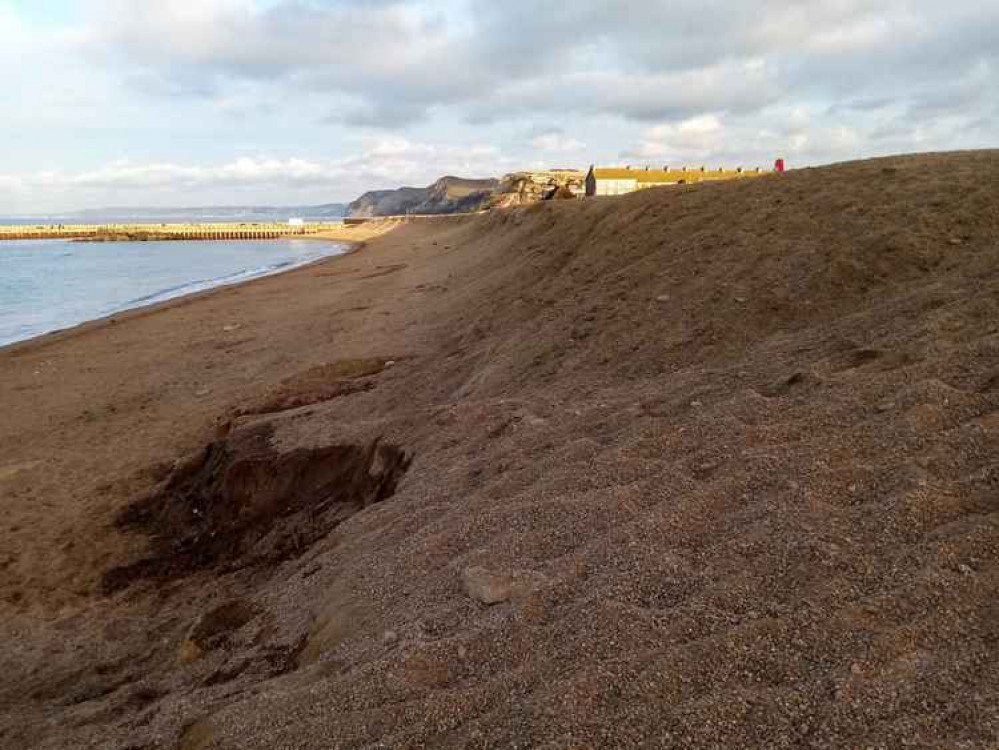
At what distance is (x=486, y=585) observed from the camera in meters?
3.67

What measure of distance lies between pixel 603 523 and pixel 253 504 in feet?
16.7

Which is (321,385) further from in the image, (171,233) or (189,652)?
(171,233)

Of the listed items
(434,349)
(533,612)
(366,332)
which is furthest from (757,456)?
(366,332)

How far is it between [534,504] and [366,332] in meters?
11.5

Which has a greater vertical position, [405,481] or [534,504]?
[534,504]

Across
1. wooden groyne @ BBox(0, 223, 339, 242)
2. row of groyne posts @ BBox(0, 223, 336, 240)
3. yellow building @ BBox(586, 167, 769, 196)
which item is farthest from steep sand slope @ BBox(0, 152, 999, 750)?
row of groyne posts @ BBox(0, 223, 336, 240)

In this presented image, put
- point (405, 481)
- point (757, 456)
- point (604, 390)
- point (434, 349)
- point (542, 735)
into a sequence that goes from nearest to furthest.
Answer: point (542, 735) < point (757, 456) < point (405, 481) < point (604, 390) < point (434, 349)

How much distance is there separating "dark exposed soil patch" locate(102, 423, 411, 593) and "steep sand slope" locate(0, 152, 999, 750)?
0.14 feet

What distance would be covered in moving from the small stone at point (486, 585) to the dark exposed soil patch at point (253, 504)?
104 inches

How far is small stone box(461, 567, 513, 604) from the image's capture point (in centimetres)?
358

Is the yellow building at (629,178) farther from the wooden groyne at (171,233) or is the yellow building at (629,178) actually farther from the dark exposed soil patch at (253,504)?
the wooden groyne at (171,233)

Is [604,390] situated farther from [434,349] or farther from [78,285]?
[78,285]

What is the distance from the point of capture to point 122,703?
4.40 m

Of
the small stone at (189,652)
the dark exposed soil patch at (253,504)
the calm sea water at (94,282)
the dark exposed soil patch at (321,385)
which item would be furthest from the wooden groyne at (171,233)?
the small stone at (189,652)
